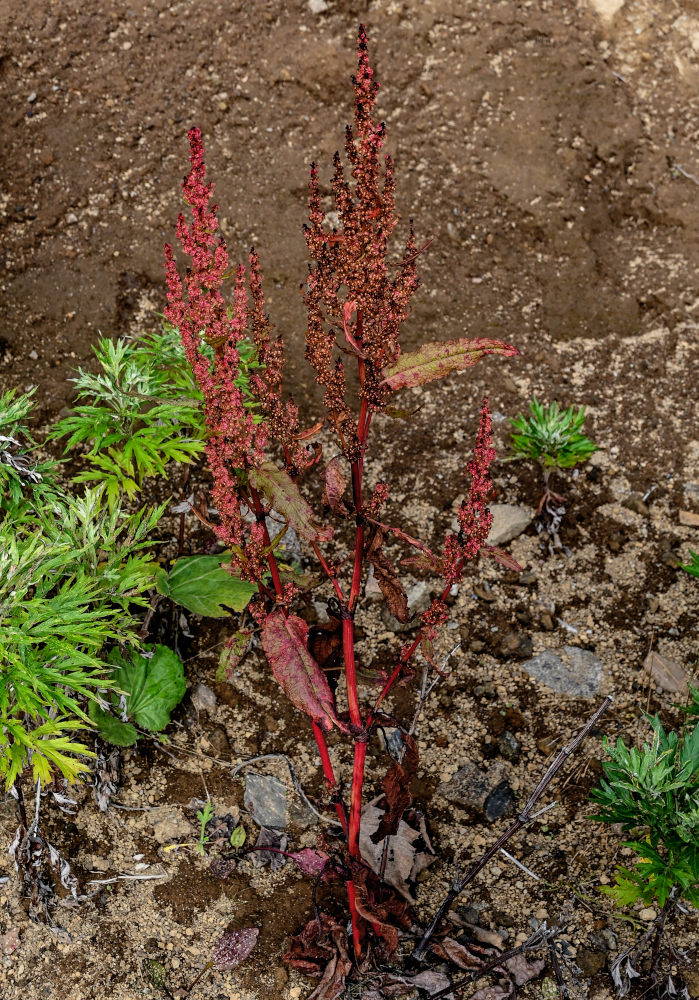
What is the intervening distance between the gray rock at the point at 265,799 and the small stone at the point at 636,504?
2.04 meters

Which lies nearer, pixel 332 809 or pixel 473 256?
pixel 332 809

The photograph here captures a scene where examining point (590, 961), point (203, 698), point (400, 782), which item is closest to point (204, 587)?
point (203, 698)

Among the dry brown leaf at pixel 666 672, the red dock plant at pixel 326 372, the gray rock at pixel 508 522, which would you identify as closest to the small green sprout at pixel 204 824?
the red dock plant at pixel 326 372

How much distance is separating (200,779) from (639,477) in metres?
2.44

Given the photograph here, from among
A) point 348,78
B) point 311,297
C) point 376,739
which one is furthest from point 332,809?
point 348,78

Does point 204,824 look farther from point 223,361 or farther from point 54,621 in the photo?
point 223,361

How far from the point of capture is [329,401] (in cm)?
232

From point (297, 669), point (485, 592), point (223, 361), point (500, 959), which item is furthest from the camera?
point (485, 592)

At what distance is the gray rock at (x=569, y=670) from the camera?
144 inches

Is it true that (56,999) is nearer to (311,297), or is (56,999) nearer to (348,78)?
(311,297)

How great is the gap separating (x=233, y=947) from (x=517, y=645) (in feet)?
5.24

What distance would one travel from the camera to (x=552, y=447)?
408 cm

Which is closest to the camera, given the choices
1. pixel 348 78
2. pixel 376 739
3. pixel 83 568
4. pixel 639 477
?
pixel 83 568

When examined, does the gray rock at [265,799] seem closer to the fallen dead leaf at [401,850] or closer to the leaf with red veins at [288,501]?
the fallen dead leaf at [401,850]
